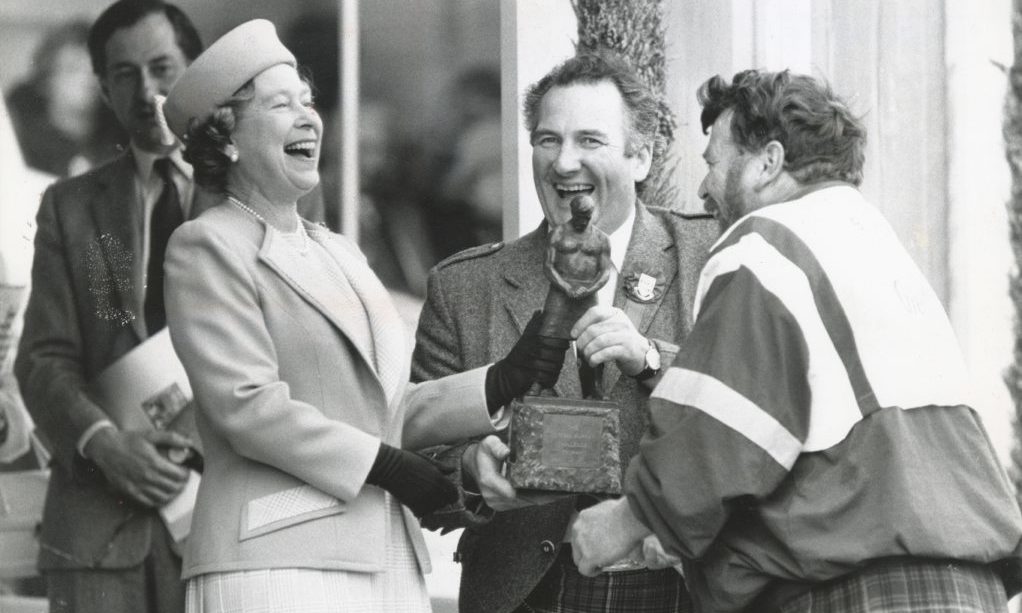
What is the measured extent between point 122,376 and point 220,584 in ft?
4.77

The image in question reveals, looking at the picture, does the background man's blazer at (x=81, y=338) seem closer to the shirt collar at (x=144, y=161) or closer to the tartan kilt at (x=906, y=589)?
the shirt collar at (x=144, y=161)

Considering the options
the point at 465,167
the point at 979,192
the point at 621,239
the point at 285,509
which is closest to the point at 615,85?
the point at 621,239

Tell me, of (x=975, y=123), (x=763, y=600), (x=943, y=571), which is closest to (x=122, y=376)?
(x=763, y=600)

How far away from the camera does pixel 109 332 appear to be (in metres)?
4.60

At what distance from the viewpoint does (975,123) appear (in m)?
6.51

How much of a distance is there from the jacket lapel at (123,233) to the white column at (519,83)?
1615 mm

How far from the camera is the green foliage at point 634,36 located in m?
5.64

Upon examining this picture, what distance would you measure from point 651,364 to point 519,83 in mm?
2385

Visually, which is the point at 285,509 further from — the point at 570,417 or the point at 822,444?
the point at 822,444

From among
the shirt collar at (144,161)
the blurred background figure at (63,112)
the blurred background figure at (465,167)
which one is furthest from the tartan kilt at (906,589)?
the blurred background figure at (465,167)

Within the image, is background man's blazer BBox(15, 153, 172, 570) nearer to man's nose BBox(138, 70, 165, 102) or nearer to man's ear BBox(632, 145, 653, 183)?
man's nose BBox(138, 70, 165, 102)

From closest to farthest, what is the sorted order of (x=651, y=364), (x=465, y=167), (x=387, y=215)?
(x=651, y=364) < (x=387, y=215) < (x=465, y=167)

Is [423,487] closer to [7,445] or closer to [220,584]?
[220,584]

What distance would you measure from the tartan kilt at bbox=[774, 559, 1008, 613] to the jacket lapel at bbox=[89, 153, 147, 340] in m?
2.30
